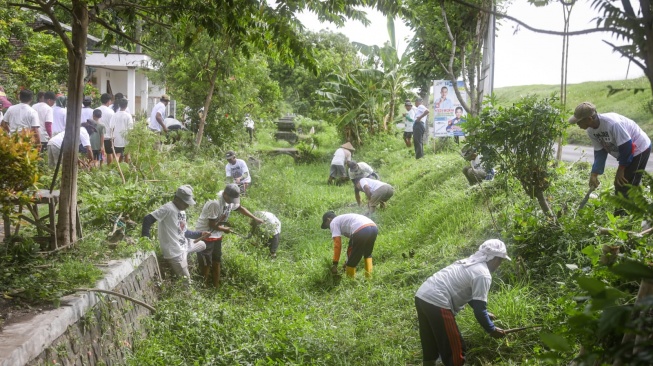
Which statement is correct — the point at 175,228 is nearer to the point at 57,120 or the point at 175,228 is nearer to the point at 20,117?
the point at 20,117

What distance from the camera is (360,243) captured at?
9.52 metres

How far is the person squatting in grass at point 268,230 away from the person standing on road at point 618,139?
526 centimetres

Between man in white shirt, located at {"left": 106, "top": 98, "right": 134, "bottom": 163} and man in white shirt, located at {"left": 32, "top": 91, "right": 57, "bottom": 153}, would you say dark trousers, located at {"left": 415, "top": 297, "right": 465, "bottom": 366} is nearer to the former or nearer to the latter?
man in white shirt, located at {"left": 106, "top": 98, "right": 134, "bottom": 163}

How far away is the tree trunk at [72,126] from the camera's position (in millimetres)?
7352

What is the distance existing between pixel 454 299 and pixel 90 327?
11.1 feet

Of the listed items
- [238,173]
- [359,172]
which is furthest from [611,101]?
[238,173]

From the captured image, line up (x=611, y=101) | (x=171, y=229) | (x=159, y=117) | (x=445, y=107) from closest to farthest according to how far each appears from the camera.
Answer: (x=171, y=229) < (x=445, y=107) < (x=159, y=117) < (x=611, y=101)

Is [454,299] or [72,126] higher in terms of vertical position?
[72,126]

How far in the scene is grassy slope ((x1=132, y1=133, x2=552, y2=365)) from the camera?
6.76 metres

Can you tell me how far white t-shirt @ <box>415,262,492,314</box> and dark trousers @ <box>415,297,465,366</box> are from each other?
7 cm

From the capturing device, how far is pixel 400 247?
1080cm

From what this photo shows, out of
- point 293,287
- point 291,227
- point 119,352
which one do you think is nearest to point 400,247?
point 293,287

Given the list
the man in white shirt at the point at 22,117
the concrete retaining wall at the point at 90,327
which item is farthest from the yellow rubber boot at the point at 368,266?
the man in white shirt at the point at 22,117

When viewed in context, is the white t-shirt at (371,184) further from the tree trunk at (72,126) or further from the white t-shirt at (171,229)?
the tree trunk at (72,126)
